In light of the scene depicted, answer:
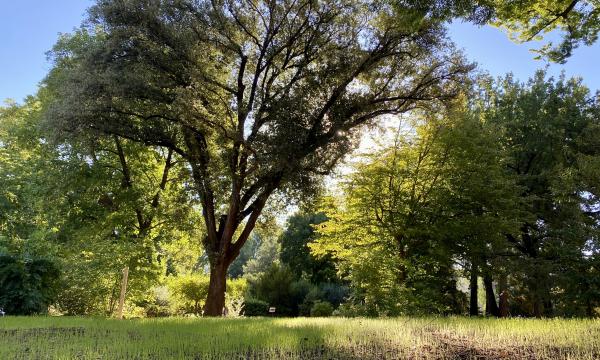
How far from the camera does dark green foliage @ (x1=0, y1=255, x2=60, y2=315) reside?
40.4 feet

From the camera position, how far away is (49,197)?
717 inches

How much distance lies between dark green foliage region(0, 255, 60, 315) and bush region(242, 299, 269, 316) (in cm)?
1829

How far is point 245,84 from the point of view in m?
17.2

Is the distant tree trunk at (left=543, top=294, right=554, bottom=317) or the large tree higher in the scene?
the large tree

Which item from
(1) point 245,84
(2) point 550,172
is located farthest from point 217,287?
(2) point 550,172

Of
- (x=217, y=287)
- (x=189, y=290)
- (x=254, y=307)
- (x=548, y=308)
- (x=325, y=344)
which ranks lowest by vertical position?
(x=254, y=307)

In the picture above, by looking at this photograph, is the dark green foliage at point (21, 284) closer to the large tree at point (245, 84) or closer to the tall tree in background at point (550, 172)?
the large tree at point (245, 84)

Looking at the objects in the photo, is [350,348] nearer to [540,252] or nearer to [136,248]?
[136,248]

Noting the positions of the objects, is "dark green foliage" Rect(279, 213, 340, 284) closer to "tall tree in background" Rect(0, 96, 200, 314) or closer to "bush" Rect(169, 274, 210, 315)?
"bush" Rect(169, 274, 210, 315)

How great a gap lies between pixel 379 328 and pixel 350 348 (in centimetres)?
166

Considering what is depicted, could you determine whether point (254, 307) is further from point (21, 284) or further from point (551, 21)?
point (551, 21)

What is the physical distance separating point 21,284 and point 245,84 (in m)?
10.4

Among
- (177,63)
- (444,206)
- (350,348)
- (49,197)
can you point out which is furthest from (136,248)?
(350,348)

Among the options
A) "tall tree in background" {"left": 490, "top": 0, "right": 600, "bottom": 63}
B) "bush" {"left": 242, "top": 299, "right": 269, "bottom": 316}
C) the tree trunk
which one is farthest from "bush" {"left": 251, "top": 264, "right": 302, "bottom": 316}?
"tall tree in background" {"left": 490, "top": 0, "right": 600, "bottom": 63}
